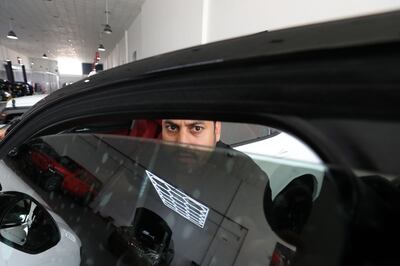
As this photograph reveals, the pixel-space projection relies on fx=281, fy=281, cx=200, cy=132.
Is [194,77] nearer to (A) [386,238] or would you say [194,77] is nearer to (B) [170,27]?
(A) [386,238]

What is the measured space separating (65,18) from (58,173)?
1354 cm

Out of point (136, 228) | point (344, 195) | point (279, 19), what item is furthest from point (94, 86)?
point (279, 19)

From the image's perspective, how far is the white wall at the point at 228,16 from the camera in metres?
2.41

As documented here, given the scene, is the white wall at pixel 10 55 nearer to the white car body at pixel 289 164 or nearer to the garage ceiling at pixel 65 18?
the garage ceiling at pixel 65 18

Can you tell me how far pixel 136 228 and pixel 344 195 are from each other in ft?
2.08

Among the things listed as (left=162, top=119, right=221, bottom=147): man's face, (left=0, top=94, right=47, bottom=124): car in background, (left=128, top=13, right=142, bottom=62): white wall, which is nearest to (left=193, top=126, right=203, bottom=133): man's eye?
(left=162, top=119, right=221, bottom=147): man's face

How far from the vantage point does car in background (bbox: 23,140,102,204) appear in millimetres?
932

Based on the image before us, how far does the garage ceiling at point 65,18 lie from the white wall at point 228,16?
269cm

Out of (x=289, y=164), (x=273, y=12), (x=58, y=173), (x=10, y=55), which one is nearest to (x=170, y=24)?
(x=273, y=12)

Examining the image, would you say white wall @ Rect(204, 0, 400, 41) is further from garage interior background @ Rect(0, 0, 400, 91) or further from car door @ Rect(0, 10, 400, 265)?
car door @ Rect(0, 10, 400, 265)

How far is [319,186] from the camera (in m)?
0.48

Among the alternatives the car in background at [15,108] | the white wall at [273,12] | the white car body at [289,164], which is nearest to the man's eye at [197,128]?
the white car body at [289,164]

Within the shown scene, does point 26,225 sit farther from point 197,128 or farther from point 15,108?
point 15,108

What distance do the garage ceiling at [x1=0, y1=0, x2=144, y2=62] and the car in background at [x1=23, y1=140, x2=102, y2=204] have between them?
9.33 metres
